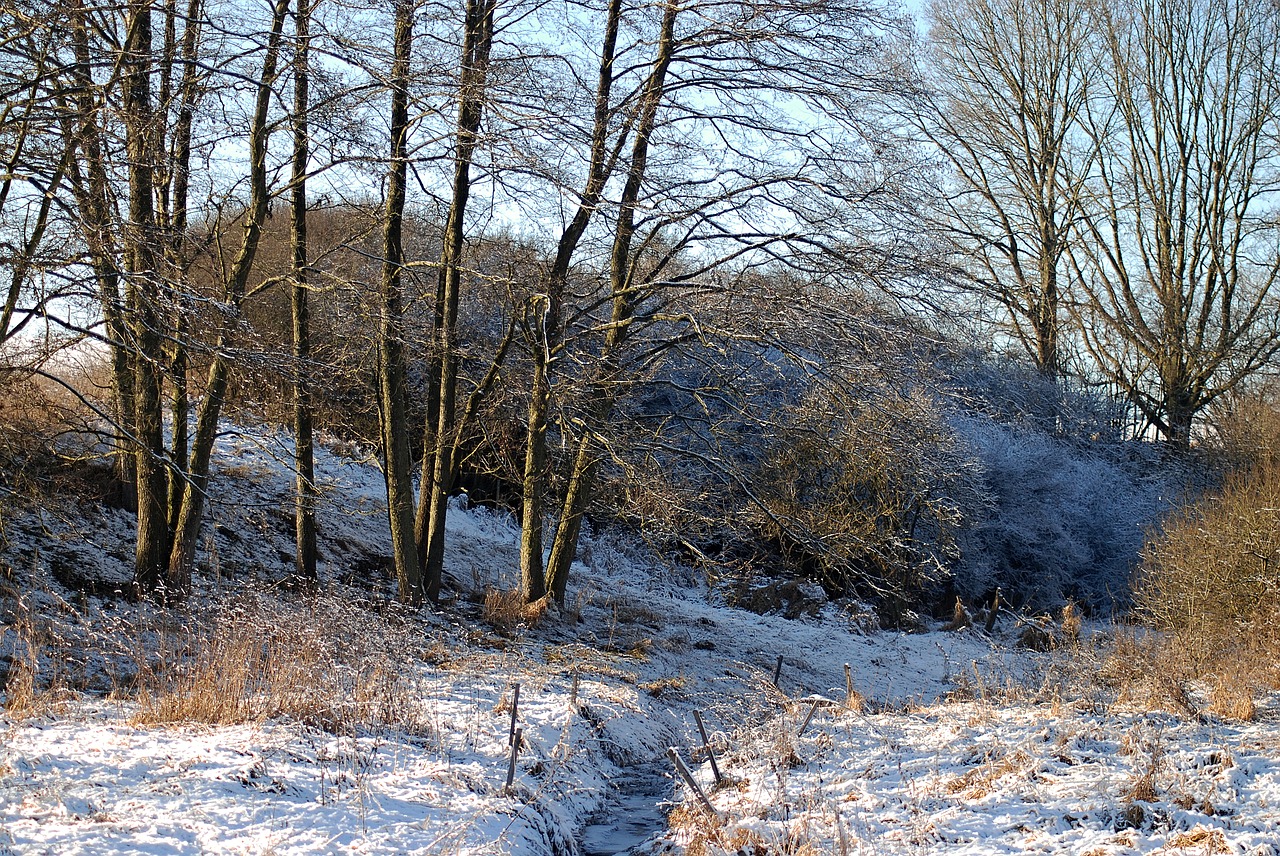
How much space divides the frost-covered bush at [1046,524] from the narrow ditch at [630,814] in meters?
13.7

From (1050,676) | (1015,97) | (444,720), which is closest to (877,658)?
(1050,676)

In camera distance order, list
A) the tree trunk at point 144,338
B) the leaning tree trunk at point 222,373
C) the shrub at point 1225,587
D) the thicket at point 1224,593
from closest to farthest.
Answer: the tree trunk at point 144,338 < the thicket at point 1224,593 < the shrub at point 1225,587 < the leaning tree trunk at point 222,373

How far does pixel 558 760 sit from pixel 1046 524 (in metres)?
16.7

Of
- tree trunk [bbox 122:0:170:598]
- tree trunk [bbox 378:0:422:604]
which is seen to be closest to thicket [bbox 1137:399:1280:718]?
tree trunk [bbox 378:0:422:604]

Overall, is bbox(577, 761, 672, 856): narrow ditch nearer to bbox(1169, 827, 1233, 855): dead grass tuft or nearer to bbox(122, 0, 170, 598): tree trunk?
bbox(1169, 827, 1233, 855): dead grass tuft

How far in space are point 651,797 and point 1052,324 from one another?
734 inches

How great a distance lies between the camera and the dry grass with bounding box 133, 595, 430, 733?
6.29 metres

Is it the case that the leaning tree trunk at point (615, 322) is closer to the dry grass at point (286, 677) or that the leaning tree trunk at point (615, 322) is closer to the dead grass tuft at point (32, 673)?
the dry grass at point (286, 677)

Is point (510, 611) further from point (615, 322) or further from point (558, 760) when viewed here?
point (558, 760)

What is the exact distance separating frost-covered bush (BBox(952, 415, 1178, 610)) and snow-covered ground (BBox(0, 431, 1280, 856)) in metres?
9.77

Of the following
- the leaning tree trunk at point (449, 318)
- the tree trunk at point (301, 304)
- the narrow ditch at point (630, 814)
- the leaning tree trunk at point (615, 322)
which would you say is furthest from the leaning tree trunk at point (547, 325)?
the narrow ditch at point (630, 814)

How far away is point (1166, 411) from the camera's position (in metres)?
24.7

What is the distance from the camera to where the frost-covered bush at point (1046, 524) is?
67.4 ft

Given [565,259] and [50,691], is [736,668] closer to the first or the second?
[565,259]
